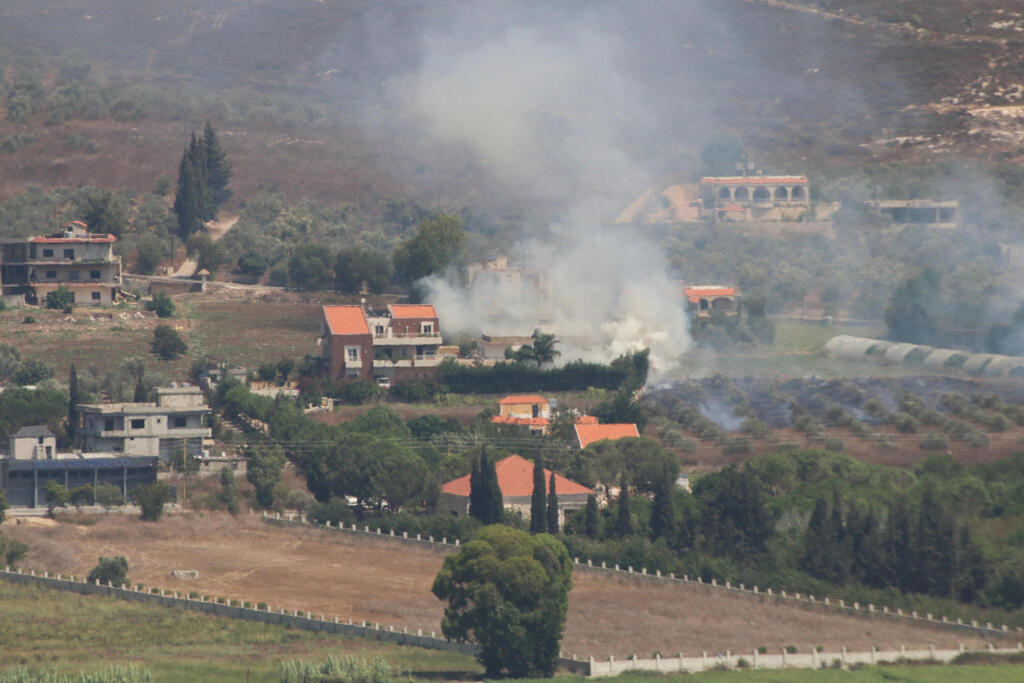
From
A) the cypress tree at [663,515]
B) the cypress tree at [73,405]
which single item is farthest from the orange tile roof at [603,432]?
the cypress tree at [73,405]

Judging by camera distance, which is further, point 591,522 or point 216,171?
point 216,171

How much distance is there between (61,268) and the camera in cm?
12206

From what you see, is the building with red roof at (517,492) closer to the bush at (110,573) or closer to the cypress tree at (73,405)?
the bush at (110,573)

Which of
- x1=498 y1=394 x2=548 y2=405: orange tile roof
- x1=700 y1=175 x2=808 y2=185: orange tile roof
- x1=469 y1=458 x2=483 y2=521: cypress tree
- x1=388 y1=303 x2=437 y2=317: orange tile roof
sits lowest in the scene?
x1=469 y1=458 x2=483 y2=521: cypress tree

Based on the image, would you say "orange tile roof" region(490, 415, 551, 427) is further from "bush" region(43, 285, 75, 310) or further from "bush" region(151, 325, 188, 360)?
"bush" region(43, 285, 75, 310)

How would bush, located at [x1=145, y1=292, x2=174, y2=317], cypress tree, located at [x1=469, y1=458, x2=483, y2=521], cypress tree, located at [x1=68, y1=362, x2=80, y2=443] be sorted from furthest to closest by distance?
bush, located at [x1=145, y1=292, x2=174, y2=317]
cypress tree, located at [x1=68, y1=362, x2=80, y2=443]
cypress tree, located at [x1=469, y1=458, x2=483, y2=521]

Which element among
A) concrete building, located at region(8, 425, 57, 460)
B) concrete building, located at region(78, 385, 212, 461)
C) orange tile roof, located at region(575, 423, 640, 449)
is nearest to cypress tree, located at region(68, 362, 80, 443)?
concrete building, located at region(78, 385, 212, 461)

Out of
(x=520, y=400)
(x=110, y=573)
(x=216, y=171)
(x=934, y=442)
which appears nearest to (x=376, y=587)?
(x=110, y=573)

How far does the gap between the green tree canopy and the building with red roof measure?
61.6ft

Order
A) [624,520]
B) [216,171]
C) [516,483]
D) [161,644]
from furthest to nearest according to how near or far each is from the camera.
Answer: [216,171]
[516,483]
[624,520]
[161,644]

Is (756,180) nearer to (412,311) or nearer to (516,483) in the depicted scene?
(412,311)

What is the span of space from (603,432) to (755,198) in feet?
204

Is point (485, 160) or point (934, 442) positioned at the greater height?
point (485, 160)

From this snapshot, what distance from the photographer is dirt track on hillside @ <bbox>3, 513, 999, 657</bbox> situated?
7538 cm
